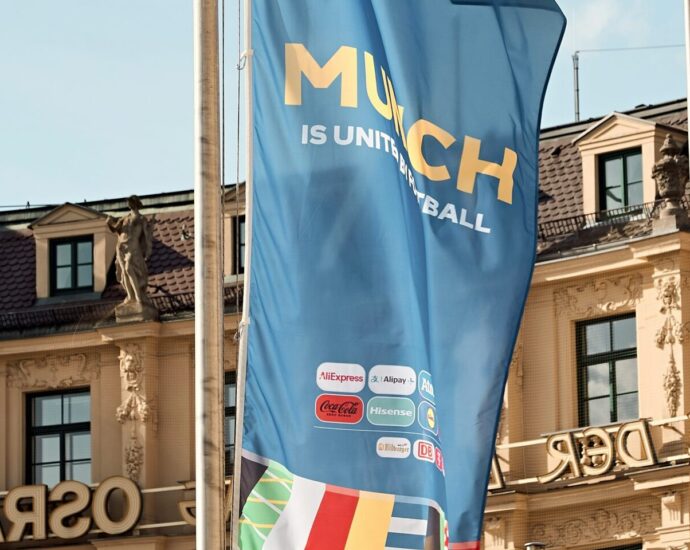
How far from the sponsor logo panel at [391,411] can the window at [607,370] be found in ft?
80.1

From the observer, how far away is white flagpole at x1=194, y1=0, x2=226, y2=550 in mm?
14742

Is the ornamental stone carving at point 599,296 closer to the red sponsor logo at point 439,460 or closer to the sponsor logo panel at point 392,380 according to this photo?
the red sponsor logo at point 439,460

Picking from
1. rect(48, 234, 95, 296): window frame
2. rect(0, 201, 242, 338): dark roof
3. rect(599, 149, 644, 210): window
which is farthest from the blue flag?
rect(48, 234, 95, 296): window frame

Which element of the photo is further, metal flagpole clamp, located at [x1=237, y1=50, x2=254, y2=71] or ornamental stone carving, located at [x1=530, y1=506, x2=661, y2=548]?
ornamental stone carving, located at [x1=530, y1=506, x2=661, y2=548]

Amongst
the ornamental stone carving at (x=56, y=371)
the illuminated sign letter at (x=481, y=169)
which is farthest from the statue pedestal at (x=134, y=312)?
the illuminated sign letter at (x=481, y=169)

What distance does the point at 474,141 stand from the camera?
52.7 feet

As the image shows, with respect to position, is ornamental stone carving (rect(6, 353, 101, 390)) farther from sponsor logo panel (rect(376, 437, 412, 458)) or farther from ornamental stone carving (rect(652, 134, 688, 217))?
sponsor logo panel (rect(376, 437, 412, 458))

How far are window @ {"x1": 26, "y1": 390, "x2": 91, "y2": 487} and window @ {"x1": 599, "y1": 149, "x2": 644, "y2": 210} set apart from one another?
1091 cm

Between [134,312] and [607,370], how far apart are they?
945 cm

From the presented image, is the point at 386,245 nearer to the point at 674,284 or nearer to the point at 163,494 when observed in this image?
the point at 674,284

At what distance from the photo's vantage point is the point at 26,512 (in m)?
42.8

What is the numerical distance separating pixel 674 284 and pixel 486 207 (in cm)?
2265

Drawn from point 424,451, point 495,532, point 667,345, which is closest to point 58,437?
point 495,532

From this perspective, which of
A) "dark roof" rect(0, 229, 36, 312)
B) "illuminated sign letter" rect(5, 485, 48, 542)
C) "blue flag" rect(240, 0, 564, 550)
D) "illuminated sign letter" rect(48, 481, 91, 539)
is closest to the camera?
"blue flag" rect(240, 0, 564, 550)
